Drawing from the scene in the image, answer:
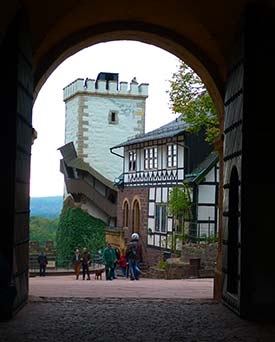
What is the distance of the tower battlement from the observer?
44.9 m

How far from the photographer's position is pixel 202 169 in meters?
28.6

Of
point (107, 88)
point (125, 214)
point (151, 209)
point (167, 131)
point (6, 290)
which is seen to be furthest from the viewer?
point (107, 88)

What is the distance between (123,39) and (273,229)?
15.7 feet

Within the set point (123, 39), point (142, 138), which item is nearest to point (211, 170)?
point (142, 138)

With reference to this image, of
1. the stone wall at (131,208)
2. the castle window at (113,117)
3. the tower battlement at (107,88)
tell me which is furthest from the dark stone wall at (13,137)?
the tower battlement at (107,88)

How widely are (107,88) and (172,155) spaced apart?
50.6 ft

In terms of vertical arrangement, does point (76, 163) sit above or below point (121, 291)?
above

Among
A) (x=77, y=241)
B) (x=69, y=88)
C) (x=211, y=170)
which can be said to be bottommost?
(x=77, y=241)

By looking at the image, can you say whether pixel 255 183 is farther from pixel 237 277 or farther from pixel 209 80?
pixel 209 80

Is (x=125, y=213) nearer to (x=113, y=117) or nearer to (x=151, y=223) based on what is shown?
(x=151, y=223)

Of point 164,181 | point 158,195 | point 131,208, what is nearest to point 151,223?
point 158,195

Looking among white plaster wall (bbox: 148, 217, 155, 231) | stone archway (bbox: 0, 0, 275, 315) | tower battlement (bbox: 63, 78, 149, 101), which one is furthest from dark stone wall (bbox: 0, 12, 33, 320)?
tower battlement (bbox: 63, 78, 149, 101)

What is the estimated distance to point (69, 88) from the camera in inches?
1849

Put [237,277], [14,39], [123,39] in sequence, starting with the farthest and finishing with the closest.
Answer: [123,39] < [237,277] < [14,39]
